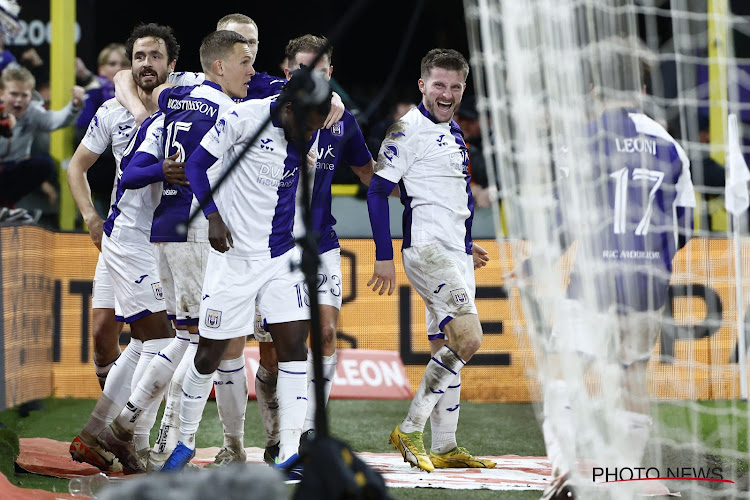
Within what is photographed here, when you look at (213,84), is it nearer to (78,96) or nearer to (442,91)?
(442,91)

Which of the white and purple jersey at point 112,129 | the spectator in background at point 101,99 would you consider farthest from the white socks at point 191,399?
the spectator in background at point 101,99

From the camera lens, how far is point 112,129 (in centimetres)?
540

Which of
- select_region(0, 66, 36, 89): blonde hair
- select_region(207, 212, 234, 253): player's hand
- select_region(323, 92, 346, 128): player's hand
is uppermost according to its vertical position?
select_region(0, 66, 36, 89): blonde hair

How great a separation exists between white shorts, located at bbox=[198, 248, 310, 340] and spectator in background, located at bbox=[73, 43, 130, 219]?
4360mm

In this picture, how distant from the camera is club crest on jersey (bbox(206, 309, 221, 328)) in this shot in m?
4.25

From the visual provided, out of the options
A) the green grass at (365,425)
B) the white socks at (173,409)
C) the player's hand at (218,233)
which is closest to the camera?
the player's hand at (218,233)

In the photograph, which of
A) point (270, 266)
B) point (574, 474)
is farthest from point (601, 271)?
point (270, 266)

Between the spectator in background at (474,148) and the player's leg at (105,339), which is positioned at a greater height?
the spectator in background at (474,148)

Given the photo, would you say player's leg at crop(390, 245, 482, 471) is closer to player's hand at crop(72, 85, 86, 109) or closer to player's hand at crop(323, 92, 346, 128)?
player's hand at crop(323, 92, 346, 128)

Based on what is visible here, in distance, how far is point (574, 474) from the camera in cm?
348

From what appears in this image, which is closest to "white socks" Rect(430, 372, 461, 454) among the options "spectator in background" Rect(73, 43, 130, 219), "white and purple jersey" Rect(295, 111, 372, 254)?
"white and purple jersey" Rect(295, 111, 372, 254)

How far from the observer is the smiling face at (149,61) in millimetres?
5168

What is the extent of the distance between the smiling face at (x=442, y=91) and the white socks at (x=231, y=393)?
169cm

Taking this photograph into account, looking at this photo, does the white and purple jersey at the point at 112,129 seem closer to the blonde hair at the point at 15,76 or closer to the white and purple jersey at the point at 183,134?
the white and purple jersey at the point at 183,134
